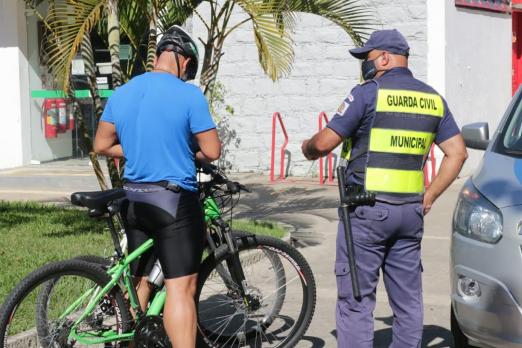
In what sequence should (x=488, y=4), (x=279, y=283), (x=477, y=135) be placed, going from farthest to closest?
(x=488, y=4), (x=477, y=135), (x=279, y=283)

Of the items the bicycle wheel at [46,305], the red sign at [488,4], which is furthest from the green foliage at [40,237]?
the red sign at [488,4]

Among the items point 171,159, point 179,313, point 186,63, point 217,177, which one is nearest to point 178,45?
point 186,63

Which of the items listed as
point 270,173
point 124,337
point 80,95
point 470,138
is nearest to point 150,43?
point 470,138

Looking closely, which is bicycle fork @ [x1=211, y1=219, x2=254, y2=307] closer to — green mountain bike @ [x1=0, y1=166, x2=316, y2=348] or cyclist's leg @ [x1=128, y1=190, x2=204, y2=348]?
green mountain bike @ [x1=0, y1=166, x2=316, y2=348]

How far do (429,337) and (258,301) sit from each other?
1331 millimetres

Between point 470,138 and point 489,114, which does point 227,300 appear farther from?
point 489,114

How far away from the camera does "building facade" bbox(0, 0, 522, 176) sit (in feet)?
45.6

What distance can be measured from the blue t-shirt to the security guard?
0.62 m

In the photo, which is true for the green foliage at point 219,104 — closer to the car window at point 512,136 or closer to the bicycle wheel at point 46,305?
the car window at point 512,136

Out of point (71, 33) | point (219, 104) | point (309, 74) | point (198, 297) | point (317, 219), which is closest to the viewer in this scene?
point (198, 297)

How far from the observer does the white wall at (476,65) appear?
1412 cm

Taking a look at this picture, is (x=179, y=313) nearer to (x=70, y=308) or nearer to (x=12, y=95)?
(x=70, y=308)

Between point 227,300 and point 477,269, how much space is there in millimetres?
1466

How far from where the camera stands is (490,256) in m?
4.89
